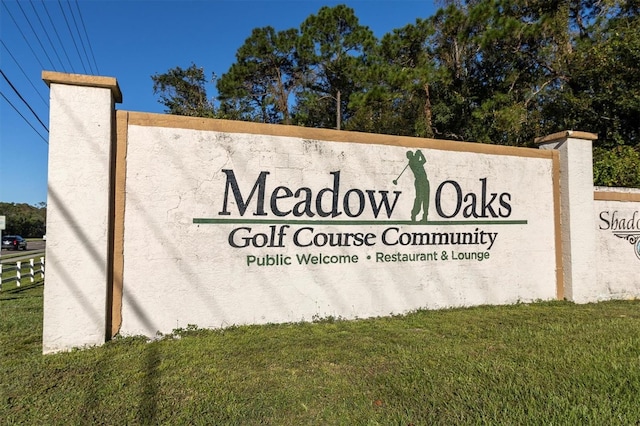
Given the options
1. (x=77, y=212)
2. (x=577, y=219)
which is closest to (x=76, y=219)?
(x=77, y=212)

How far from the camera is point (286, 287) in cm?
573

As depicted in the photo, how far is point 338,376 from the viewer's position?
384 centimetres

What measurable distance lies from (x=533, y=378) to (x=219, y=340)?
10.7ft

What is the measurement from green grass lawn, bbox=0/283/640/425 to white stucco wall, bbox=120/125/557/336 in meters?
0.43

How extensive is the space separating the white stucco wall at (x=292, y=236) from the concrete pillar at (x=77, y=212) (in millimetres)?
329

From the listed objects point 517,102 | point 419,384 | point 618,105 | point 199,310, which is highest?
point 517,102

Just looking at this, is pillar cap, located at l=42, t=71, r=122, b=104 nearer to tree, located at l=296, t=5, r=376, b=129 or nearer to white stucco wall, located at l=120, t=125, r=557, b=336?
white stucco wall, located at l=120, t=125, r=557, b=336

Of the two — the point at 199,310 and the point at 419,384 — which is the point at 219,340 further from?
the point at 419,384

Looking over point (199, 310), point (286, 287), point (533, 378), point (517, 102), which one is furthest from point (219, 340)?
point (517, 102)

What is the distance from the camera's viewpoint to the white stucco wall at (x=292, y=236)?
16.9 feet

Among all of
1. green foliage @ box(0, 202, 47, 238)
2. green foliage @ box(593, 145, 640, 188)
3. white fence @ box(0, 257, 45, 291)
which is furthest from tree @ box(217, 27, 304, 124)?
green foliage @ box(0, 202, 47, 238)

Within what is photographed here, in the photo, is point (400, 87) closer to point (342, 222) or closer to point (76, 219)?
point (342, 222)

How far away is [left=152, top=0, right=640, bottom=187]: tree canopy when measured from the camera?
13.9 meters

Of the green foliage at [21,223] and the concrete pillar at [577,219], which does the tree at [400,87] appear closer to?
the concrete pillar at [577,219]
